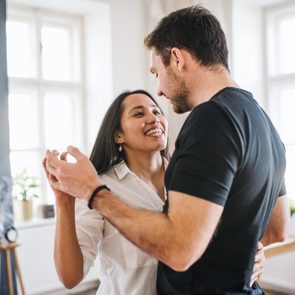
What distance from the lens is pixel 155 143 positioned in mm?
1686

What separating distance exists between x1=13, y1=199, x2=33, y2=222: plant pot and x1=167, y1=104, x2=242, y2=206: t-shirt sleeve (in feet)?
11.4

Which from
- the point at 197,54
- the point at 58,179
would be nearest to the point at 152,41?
the point at 197,54

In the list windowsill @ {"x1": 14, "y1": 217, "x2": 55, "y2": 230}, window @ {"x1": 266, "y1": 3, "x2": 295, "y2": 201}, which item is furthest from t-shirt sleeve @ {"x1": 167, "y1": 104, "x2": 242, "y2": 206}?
window @ {"x1": 266, "y1": 3, "x2": 295, "y2": 201}

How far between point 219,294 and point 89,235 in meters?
0.48

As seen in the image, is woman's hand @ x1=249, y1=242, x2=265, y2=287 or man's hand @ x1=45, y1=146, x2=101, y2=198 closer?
man's hand @ x1=45, y1=146, x2=101, y2=198

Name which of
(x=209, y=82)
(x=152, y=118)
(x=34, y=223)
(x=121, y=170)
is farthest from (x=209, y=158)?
(x=34, y=223)

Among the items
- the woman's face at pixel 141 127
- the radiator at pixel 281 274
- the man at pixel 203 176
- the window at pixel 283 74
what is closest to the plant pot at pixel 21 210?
the radiator at pixel 281 274

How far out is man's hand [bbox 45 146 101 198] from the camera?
112cm

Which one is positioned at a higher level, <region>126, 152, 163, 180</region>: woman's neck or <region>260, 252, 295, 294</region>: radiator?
<region>126, 152, 163, 180</region>: woman's neck

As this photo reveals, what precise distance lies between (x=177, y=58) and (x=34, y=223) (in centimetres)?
334

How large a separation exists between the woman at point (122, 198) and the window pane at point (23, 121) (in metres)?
Answer: 3.00

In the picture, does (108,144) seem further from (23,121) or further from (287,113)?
(287,113)

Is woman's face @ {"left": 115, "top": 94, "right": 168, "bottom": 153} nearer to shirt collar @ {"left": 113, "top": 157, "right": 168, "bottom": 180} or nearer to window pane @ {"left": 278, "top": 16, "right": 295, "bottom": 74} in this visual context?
shirt collar @ {"left": 113, "top": 157, "right": 168, "bottom": 180}

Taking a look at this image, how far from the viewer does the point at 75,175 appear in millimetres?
1138
